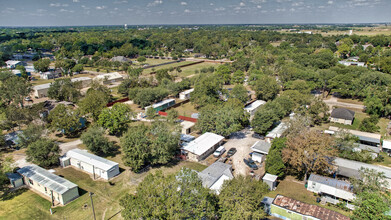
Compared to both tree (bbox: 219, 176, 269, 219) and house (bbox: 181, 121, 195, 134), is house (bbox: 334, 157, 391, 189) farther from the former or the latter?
house (bbox: 181, 121, 195, 134)

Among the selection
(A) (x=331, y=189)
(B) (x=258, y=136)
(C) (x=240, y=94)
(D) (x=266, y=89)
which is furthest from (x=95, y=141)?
(D) (x=266, y=89)

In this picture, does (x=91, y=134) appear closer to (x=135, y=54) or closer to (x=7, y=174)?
(x=7, y=174)

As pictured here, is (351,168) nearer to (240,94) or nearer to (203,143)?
(203,143)

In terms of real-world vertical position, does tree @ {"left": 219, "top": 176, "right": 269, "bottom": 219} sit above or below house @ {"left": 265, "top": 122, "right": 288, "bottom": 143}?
above

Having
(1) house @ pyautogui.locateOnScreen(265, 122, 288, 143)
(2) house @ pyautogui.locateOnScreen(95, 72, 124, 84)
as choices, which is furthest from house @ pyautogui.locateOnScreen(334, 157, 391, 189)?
(2) house @ pyautogui.locateOnScreen(95, 72, 124, 84)

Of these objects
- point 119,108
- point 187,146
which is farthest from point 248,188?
point 119,108
